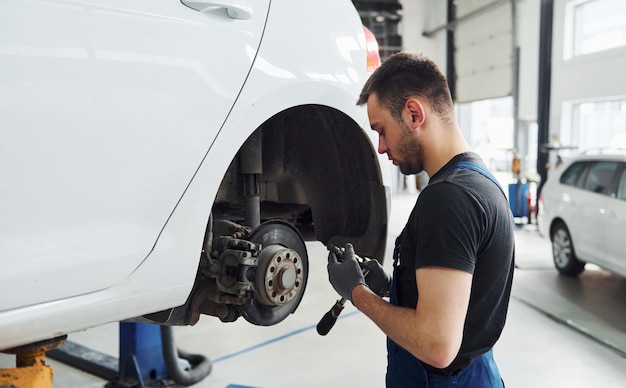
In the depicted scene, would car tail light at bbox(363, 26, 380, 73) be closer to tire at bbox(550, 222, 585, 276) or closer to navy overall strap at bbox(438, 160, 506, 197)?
navy overall strap at bbox(438, 160, 506, 197)

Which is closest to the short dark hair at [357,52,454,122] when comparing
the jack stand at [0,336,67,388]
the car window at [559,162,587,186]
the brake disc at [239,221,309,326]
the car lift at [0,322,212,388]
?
the brake disc at [239,221,309,326]

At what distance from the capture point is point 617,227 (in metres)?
4.04

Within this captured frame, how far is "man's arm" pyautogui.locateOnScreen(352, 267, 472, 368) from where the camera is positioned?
3.54 ft

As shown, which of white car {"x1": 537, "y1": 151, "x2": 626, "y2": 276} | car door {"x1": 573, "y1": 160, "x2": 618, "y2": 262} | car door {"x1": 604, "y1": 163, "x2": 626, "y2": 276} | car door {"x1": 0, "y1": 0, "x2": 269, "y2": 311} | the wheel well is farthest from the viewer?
car door {"x1": 573, "y1": 160, "x2": 618, "y2": 262}

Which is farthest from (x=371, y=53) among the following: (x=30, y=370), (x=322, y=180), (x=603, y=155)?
(x=603, y=155)

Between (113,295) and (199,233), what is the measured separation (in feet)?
0.72

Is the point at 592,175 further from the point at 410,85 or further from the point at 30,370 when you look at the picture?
the point at 30,370

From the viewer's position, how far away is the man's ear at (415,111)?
4.03ft

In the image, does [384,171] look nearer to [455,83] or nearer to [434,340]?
[434,340]

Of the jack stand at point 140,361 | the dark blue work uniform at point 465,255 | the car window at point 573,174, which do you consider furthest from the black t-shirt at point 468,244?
the car window at point 573,174

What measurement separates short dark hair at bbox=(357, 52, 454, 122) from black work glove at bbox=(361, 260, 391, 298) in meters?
0.53

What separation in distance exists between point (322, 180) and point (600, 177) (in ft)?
11.1

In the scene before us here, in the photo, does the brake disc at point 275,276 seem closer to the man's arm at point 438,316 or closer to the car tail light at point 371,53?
the man's arm at point 438,316

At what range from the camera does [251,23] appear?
1.22m
